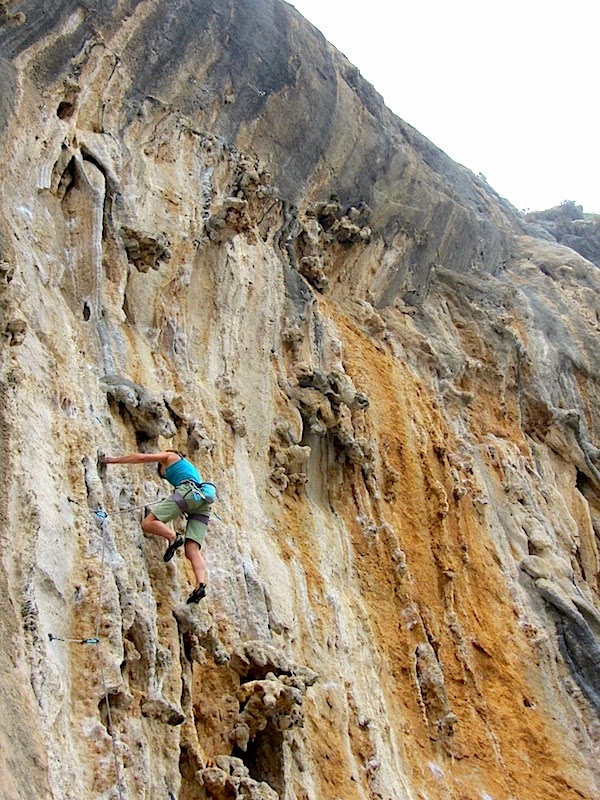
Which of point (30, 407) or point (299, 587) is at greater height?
point (30, 407)

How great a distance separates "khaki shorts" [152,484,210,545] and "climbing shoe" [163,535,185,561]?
0.39 ft

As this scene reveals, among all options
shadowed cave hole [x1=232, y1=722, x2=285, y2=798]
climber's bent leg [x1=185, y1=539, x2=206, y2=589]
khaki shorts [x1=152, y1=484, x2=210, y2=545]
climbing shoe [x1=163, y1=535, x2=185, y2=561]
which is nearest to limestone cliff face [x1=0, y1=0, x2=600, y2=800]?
shadowed cave hole [x1=232, y1=722, x2=285, y2=798]

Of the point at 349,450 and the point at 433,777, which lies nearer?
the point at 433,777

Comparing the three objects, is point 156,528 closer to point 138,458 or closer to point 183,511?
point 183,511

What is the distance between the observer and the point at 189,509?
264 inches

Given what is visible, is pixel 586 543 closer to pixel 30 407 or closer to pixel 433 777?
pixel 433 777

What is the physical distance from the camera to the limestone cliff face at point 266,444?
579 centimetres

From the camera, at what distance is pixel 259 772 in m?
6.59

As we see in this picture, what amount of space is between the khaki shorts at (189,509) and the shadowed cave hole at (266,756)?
1.74 meters

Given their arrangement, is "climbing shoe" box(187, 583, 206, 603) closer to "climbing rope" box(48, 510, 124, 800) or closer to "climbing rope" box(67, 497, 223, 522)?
"climbing rope" box(48, 510, 124, 800)

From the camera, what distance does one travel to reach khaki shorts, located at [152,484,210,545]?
666 cm

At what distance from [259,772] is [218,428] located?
3863 millimetres

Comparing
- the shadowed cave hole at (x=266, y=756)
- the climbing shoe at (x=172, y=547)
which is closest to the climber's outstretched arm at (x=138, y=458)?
the climbing shoe at (x=172, y=547)

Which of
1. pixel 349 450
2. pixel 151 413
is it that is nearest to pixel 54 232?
pixel 151 413
